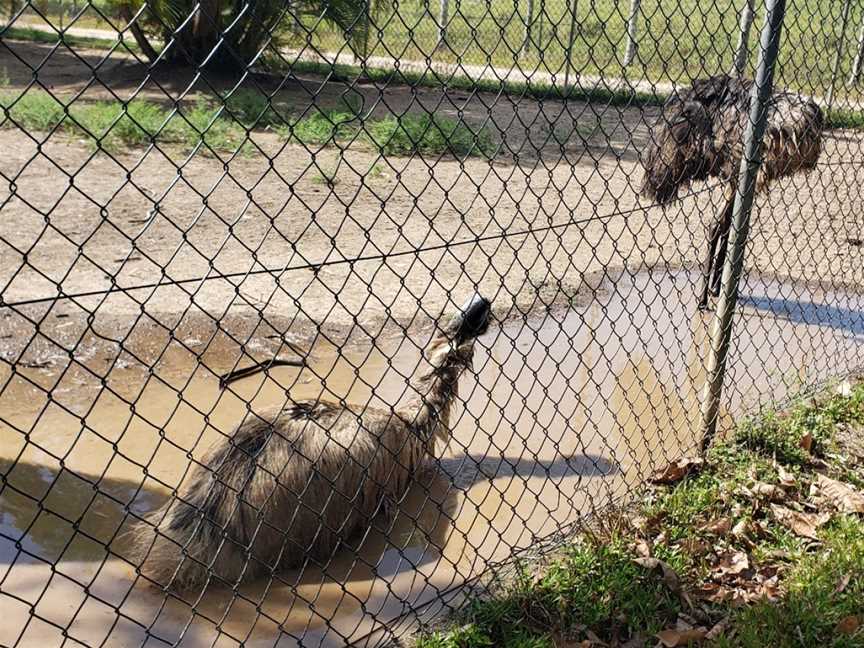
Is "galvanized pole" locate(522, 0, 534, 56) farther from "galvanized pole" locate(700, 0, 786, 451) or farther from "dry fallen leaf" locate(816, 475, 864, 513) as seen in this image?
"dry fallen leaf" locate(816, 475, 864, 513)

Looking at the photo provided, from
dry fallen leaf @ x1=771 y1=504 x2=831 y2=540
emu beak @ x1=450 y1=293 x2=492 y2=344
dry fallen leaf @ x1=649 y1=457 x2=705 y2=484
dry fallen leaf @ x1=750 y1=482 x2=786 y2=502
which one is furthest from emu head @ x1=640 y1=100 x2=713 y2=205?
dry fallen leaf @ x1=771 y1=504 x2=831 y2=540

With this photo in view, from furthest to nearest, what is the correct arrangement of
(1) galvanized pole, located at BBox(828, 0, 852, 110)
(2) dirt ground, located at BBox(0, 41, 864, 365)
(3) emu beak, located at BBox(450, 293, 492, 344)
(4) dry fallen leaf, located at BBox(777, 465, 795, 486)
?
(1) galvanized pole, located at BBox(828, 0, 852, 110), (2) dirt ground, located at BBox(0, 41, 864, 365), (3) emu beak, located at BBox(450, 293, 492, 344), (4) dry fallen leaf, located at BBox(777, 465, 795, 486)

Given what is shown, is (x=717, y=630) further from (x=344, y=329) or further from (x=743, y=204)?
(x=344, y=329)

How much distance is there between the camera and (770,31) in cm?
382

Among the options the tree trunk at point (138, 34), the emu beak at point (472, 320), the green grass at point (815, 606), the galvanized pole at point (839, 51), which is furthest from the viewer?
the tree trunk at point (138, 34)

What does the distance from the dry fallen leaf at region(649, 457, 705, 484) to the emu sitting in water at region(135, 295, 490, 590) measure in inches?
38.7

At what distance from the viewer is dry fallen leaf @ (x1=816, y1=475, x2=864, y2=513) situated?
3.93 metres

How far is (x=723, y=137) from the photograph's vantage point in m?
6.16

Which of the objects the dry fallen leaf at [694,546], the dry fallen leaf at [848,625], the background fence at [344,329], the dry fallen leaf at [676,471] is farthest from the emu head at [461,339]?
the dry fallen leaf at [848,625]

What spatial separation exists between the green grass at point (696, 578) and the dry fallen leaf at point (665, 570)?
21 millimetres

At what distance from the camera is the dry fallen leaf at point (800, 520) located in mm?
3775

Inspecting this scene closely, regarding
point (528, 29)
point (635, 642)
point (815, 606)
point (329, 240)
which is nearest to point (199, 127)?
point (329, 240)

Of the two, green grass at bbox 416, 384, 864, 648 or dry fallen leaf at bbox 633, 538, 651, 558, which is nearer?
green grass at bbox 416, 384, 864, 648

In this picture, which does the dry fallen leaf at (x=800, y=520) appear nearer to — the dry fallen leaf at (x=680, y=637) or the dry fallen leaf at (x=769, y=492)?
the dry fallen leaf at (x=769, y=492)
